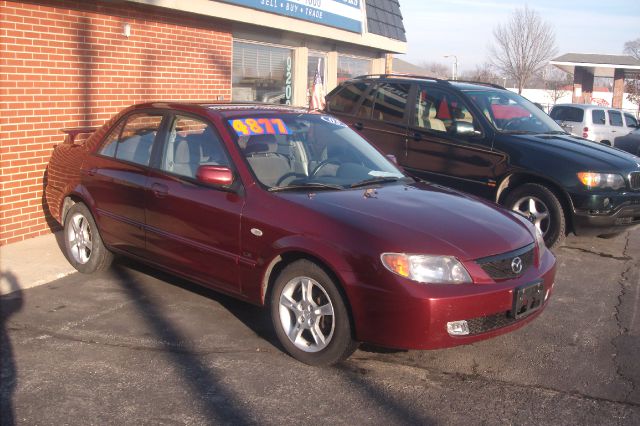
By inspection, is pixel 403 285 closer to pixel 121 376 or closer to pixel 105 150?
pixel 121 376

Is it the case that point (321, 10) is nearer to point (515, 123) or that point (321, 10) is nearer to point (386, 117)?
point (386, 117)

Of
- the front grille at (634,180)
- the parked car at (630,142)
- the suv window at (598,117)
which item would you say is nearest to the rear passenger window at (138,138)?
the front grille at (634,180)

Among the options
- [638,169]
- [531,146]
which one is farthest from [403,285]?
[638,169]

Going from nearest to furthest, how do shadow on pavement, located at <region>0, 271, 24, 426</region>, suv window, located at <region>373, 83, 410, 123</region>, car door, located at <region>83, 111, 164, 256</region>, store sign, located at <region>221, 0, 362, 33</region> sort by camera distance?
shadow on pavement, located at <region>0, 271, 24, 426</region> < car door, located at <region>83, 111, 164, 256</region> < suv window, located at <region>373, 83, 410, 123</region> < store sign, located at <region>221, 0, 362, 33</region>

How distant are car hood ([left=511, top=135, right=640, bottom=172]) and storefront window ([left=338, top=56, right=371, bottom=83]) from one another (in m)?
7.05

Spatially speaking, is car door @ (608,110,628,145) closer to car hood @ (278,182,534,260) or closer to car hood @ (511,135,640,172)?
car hood @ (511,135,640,172)

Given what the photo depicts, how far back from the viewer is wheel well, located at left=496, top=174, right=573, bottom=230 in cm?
746

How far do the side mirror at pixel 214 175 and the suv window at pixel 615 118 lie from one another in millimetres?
16615

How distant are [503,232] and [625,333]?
4.92 ft

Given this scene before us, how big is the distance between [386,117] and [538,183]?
2.25 metres

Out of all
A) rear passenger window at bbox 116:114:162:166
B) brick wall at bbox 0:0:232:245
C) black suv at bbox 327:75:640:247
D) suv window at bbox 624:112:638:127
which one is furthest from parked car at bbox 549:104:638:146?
rear passenger window at bbox 116:114:162:166

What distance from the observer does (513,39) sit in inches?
1641

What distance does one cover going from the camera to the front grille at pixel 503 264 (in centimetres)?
419

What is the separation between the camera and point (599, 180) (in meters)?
7.37
